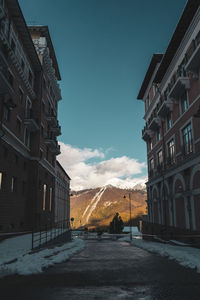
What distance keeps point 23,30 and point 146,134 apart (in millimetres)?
20236

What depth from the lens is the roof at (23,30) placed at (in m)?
20.8

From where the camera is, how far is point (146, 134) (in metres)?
34.5

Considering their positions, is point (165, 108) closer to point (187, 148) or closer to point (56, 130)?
point (187, 148)

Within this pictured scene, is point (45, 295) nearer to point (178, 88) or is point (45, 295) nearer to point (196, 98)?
point (196, 98)

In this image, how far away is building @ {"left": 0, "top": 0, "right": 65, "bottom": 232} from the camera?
64.8 feet

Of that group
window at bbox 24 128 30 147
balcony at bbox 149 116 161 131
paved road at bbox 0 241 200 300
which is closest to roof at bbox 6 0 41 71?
window at bbox 24 128 30 147

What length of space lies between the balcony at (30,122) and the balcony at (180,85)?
46.5 feet

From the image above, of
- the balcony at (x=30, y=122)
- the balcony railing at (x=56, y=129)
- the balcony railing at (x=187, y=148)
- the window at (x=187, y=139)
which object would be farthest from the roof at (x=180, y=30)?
the balcony railing at (x=56, y=129)

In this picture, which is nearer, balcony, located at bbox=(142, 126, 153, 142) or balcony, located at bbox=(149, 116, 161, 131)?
balcony, located at bbox=(149, 116, 161, 131)

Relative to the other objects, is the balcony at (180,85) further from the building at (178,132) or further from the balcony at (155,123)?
the balcony at (155,123)

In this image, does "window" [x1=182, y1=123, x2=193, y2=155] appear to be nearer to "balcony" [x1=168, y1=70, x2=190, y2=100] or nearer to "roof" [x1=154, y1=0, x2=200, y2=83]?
"balcony" [x1=168, y1=70, x2=190, y2=100]

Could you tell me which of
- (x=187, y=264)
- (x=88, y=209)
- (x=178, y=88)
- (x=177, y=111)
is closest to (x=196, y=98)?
(x=178, y=88)

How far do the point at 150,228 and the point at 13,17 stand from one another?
2978 cm

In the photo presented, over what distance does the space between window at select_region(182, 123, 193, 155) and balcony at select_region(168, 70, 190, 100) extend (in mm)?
3207
